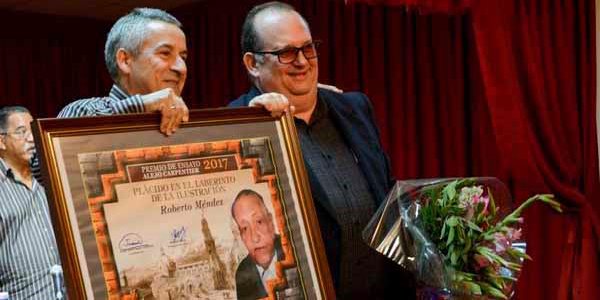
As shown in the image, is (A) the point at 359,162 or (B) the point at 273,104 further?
(A) the point at 359,162

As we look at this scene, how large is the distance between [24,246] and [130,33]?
2154 mm

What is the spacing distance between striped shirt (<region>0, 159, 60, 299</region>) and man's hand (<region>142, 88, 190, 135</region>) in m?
2.20

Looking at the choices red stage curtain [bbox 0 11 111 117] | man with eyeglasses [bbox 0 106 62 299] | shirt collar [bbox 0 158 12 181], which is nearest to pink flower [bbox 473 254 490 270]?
man with eyeglasses [bbox 0 106 62 299]

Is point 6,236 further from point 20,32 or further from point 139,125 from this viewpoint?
point 20,32

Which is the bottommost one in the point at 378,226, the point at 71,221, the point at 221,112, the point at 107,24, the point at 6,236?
the point at 6,236

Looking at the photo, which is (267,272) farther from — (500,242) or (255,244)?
(500,242)

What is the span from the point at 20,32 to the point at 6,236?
10.3 feet

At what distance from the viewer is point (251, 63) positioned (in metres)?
1.82

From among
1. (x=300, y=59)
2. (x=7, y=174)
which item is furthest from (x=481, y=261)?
(x=7, y=174)

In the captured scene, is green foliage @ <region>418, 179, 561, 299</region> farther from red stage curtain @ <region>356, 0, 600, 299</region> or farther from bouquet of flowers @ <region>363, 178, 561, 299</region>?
red stage curtain @ <region>356, 0, 600, 299</region>

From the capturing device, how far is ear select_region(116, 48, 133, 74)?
1.54 meters

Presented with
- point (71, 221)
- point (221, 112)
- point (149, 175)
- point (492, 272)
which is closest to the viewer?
point (71, 221)

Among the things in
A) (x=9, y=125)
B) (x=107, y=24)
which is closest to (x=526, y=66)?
(x=9, y=125)

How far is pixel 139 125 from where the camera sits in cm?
137
